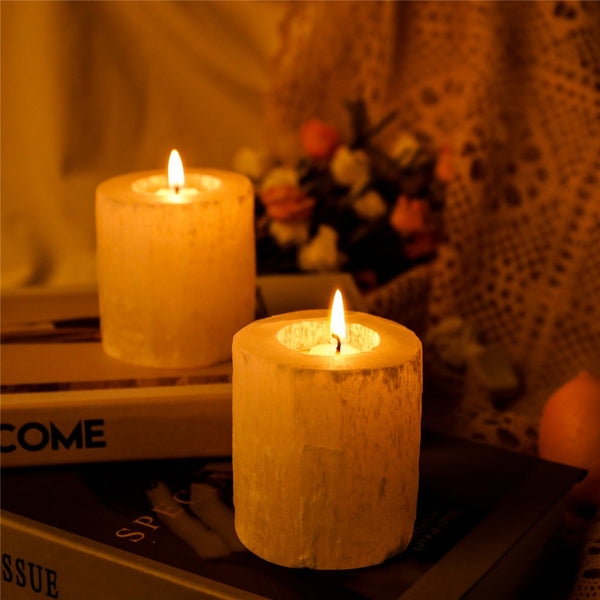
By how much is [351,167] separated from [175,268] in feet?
1.82

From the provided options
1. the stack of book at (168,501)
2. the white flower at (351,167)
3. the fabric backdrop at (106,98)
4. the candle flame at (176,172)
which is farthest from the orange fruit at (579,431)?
the fabric backdrop at (106,98)

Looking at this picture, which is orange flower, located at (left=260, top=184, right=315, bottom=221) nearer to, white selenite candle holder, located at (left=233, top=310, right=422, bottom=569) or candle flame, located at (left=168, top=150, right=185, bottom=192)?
candle flame, located at (left=168, top=150, right=185, bottom=192)

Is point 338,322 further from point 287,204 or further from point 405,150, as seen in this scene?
point 405,150

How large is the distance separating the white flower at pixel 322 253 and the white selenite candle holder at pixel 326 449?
58 centimetres

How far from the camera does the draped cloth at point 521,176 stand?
1396 mm

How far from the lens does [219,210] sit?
1.00 meters

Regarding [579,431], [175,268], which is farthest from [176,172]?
[579,431]

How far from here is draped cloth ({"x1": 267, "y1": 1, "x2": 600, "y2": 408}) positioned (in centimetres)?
140

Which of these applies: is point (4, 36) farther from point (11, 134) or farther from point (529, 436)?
point (529, 436)

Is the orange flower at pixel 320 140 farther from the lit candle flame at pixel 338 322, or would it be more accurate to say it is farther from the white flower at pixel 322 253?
the lit candle flame at pixel 338 322

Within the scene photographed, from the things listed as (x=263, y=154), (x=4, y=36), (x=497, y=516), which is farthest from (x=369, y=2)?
(x=497, y=516)

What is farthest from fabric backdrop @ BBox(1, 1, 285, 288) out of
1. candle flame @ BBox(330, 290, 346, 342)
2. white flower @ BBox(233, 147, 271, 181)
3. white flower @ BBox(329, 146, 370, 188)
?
candle flame @ BBox(330, 290, 346, 342)

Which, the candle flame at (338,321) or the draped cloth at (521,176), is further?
the draped cloth at (521,176)

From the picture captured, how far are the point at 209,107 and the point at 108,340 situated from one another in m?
0.81
